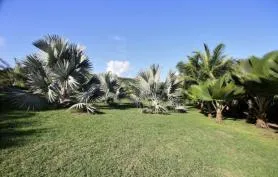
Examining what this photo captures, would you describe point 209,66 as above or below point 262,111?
above

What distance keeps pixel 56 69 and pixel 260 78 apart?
966 centimetres

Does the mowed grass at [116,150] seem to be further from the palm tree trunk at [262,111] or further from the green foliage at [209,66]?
the green foliage at [209,66]

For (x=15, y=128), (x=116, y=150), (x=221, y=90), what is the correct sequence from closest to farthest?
(x=116, y=150), (x=15, y=128), (x=221, y=90)

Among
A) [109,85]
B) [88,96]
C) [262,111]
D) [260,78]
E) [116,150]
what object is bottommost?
[116,150]

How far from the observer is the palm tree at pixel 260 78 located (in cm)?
1131

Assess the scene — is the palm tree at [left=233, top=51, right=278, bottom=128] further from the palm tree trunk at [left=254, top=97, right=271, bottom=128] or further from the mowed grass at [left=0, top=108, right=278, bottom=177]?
the mowed grass at [left=0, top=108, right=278, bottom=177]

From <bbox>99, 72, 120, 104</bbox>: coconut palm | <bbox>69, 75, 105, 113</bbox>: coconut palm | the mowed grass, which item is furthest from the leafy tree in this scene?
the mowed grass

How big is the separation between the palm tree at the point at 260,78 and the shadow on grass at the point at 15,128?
9790 millimetres

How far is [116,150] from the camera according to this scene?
21.4 feet

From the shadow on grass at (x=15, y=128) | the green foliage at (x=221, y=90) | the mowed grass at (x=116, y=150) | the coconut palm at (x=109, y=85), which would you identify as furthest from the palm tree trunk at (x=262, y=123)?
the shadow on grass at (x=15, y=128)

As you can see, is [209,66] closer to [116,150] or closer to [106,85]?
[106,85]

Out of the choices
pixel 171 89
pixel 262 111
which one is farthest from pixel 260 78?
pixel 171 89

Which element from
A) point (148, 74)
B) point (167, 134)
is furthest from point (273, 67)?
point (148, 74)

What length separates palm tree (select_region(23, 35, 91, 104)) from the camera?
37.9 ft
